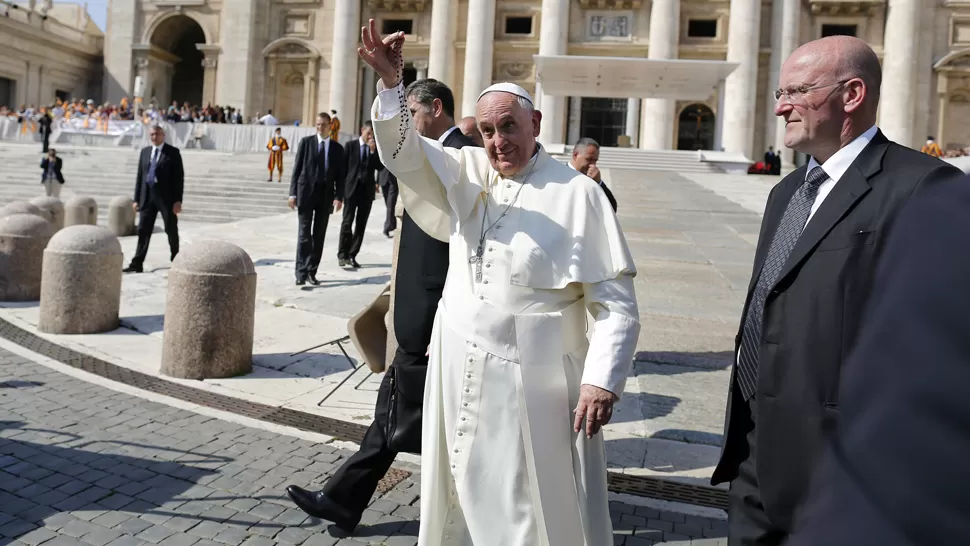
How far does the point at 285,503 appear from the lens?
3.79 meters

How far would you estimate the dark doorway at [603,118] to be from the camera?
1483 inches

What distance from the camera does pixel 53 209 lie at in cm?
1273

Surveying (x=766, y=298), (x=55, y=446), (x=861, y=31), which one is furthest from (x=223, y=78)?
(x=766, y=298)

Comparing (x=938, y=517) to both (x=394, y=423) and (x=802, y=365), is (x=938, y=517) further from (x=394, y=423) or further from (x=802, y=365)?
(x=394, y=423)

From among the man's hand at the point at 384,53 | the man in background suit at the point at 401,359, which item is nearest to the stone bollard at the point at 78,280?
the man in background suit at the point at 401,359

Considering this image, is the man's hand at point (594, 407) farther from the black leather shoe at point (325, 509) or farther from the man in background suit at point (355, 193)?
the man in background suit at point (355, 193)

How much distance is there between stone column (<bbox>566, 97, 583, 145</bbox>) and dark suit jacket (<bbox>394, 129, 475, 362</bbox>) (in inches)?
1373

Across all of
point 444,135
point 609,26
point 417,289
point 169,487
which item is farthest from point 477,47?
point 417,289

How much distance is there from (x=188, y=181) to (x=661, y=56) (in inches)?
870

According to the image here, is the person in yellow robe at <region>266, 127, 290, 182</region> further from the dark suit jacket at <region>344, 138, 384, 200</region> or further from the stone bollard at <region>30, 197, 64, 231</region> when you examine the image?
the dark suit jacket at <region>344, 138, 384, 200</region>

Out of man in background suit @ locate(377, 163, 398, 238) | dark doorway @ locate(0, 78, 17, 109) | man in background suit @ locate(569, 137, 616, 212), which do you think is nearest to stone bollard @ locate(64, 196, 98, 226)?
man in background suit @ locate(377, 163, 398, 238)

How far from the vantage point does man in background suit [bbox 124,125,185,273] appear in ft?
33.6

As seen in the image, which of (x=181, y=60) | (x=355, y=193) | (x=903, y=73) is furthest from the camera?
(x=181, y=60)

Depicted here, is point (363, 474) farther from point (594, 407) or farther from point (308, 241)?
point (308, 241)
